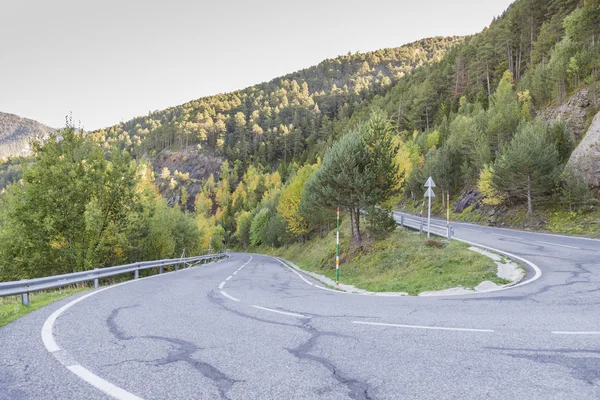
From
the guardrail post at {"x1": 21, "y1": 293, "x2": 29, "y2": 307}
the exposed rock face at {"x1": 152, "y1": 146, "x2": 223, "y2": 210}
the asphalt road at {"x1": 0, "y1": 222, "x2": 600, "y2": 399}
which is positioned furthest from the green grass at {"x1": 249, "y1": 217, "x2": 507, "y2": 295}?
the exposed rock face at {"x1": 152, "y1": 146, "x2": 223, "y2": 210}

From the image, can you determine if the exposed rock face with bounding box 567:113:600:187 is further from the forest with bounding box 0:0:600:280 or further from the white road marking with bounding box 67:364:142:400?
the white road marking with bounding box 67:364:142:400

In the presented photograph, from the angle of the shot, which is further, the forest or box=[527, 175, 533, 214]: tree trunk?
box=[527, 175, 533, 214]: tree trunk

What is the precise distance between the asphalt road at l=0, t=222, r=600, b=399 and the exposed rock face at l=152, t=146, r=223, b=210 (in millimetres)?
133142

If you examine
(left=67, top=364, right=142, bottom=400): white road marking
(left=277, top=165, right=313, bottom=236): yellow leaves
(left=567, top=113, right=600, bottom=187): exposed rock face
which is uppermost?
(left=567, top=113, right=600, bottom=187): exposed rock face

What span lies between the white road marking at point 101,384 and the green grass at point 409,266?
28.7 feet

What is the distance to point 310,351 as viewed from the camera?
4.30 m

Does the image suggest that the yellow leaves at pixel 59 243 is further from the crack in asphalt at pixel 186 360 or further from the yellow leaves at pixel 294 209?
the yellow leaves at pixel 294 209

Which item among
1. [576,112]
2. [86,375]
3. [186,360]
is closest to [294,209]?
[576,112]

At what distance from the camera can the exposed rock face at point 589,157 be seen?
2689 centimetres

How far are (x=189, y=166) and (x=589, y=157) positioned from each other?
461 feet

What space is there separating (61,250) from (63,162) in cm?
492

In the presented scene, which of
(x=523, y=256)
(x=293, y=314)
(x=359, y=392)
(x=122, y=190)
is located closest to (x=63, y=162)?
(x=122, y=190)

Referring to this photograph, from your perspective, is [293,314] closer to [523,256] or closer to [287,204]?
[523,256]

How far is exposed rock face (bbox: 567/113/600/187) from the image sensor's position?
26.9 metres
